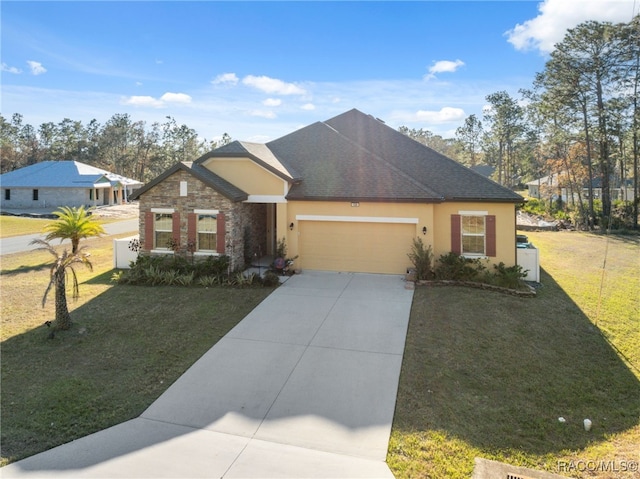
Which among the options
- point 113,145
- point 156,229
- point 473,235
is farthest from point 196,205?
point 113,145

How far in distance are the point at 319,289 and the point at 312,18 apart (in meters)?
10.6

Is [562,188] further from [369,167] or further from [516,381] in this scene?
[516,381]

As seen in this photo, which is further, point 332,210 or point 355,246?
point 355,246

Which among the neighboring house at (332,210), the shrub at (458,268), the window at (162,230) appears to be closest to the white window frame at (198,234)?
the neighboring house at (332,210)

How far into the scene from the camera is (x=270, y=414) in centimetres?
639

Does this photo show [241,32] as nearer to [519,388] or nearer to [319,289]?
[319,289]

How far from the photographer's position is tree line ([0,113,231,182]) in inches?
2754

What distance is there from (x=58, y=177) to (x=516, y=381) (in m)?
52.4

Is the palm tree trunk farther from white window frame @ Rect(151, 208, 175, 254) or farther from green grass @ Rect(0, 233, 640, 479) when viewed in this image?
white window frame @ Rect(151, 208, 175, 254)

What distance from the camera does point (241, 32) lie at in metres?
15.2

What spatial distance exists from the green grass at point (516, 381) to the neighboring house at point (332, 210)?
2693 millimetres

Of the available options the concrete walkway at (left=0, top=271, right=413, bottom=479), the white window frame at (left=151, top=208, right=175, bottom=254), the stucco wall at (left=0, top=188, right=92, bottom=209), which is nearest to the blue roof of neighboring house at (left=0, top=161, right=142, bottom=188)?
the stucco wall at (left=0, top=188, right=92, bottom=209)

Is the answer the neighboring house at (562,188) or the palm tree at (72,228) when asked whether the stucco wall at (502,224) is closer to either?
the palm tree at (72,228)

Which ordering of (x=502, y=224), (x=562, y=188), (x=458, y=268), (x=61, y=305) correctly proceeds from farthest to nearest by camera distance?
(x=562, y=188)
(x=502, y=224)
(x=458, y=268)
(x=61, y=305)
